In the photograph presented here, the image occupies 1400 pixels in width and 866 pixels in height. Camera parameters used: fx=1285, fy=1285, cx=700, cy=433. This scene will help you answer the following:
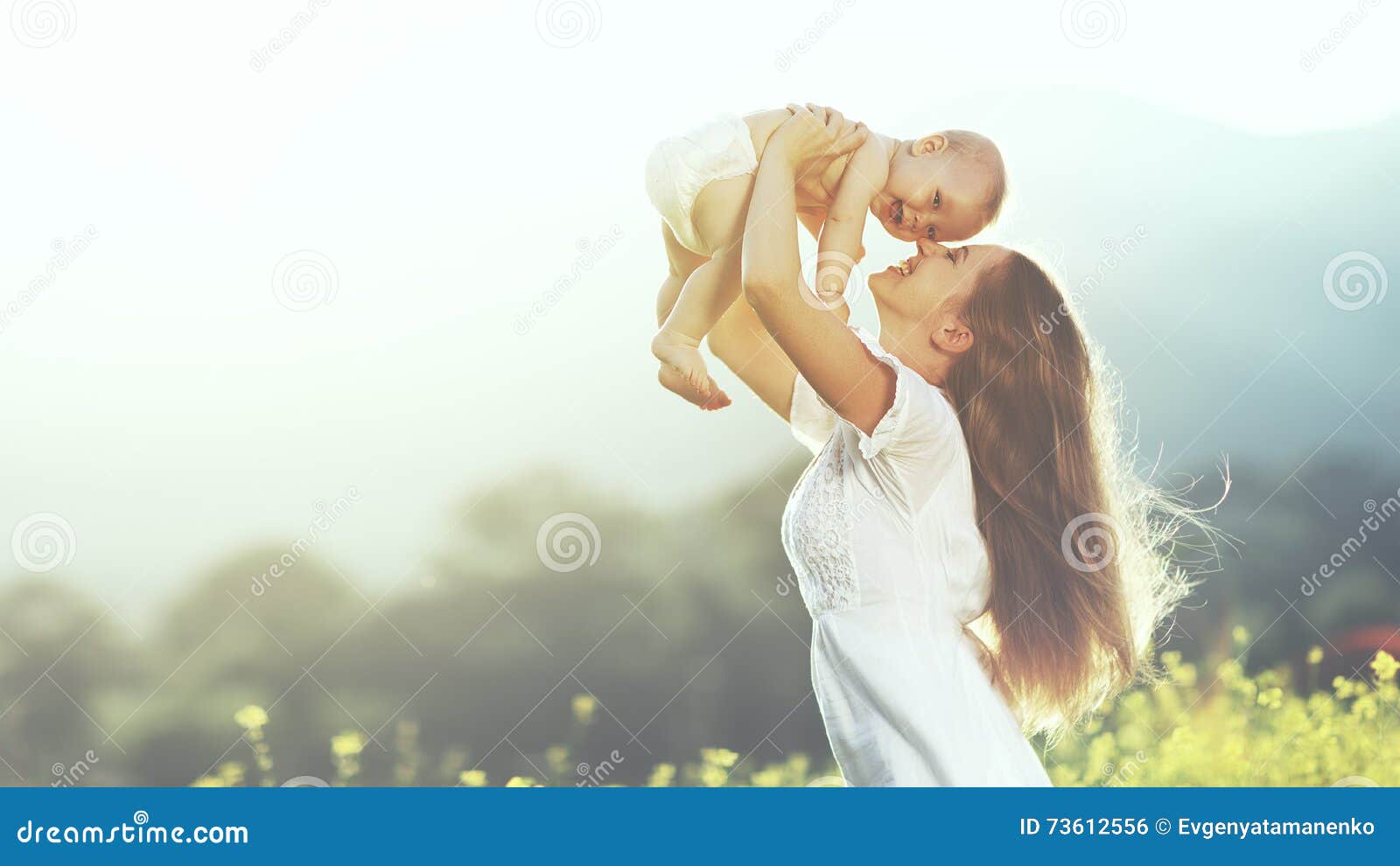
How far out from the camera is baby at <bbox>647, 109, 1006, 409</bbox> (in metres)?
1.88

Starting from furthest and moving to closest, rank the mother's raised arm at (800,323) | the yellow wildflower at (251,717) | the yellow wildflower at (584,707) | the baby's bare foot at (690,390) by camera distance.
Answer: the yellow wildflower at (584,707), the yellow wildflower at (251,717), the baby's bare foot at (690,390), the mother's raised arm at (800,323)

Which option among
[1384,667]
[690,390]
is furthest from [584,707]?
[690,390]

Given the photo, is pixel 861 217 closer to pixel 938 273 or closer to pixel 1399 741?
pixel 938 273

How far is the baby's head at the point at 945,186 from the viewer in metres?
1.93

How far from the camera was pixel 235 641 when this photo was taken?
4.48 metres

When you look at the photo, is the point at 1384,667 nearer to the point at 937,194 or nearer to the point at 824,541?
the point at 937,194

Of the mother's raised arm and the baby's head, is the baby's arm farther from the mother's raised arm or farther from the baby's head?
the mother's raised arm

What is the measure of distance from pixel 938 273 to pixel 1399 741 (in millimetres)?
3040

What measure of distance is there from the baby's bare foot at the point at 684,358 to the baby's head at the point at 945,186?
0.38m

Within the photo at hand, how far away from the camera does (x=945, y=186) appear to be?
1928mm

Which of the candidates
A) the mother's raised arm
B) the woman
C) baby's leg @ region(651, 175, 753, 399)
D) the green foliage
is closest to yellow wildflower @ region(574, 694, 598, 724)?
the green foliage

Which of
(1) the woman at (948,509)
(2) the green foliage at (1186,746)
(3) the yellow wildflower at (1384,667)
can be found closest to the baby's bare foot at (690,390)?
(1) the woman at (948,509)

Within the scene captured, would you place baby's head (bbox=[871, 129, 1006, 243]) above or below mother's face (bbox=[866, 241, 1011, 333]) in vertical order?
above

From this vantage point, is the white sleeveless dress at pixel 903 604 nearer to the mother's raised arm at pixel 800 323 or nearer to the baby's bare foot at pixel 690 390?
the mother's raised arm at pixel 800 323
